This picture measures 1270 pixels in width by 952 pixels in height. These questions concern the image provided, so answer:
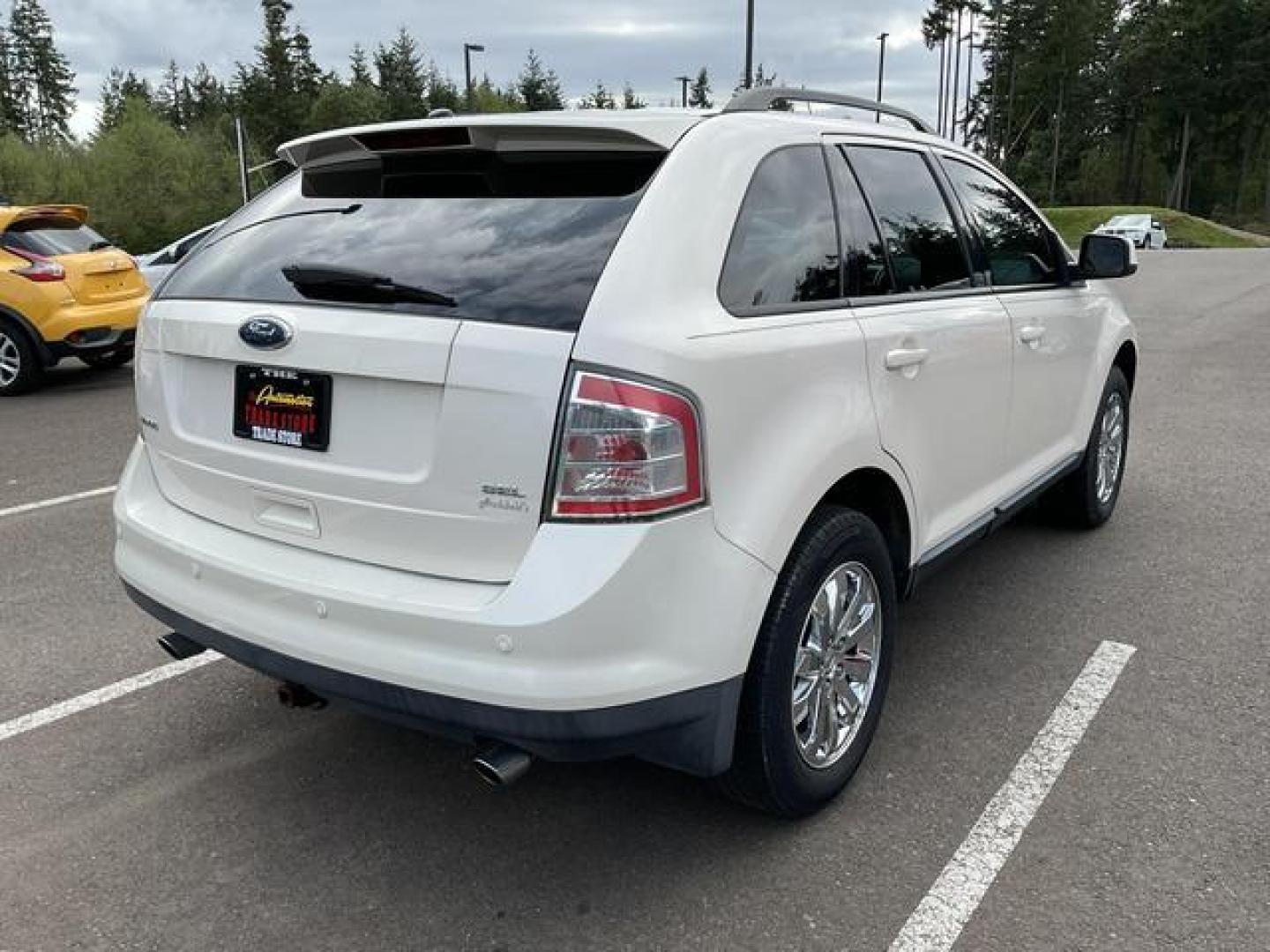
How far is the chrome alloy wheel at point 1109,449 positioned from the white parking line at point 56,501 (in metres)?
5.30

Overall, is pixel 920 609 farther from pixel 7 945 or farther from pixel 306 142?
pixel 7 945

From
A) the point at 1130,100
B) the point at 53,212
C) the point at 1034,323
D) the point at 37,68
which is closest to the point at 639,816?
the point at 1034,323

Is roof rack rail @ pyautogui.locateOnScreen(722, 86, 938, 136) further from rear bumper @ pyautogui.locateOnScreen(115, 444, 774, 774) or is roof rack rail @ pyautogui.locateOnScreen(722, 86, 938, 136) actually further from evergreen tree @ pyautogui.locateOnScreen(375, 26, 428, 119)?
evergreen tree @ pyautogui.locateOnScreen(375, 26, 428, 119)

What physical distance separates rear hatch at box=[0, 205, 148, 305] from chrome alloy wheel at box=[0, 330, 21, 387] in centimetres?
69

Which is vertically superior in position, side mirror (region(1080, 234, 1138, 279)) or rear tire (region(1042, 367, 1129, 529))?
side mirror (region(1080, 234, 1138, 279))

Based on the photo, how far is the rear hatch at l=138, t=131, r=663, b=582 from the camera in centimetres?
227

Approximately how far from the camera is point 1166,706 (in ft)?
11.4

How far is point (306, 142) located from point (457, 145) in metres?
0.64

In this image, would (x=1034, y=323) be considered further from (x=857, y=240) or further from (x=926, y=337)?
(x=857, y=240)

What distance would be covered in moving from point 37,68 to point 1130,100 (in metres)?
Answer: 95.0

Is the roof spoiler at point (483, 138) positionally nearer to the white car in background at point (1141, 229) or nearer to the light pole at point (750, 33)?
the light pole at point (750, 33)

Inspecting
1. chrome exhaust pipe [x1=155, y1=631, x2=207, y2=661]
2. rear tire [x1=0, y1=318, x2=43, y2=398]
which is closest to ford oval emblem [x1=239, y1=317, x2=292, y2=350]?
chrome exhaust pipe [x1=155, y1=631, x2=207, y2=661]

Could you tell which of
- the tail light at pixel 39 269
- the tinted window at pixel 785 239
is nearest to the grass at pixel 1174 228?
the tail light at pixel 39 269

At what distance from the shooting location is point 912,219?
11.2 ft
